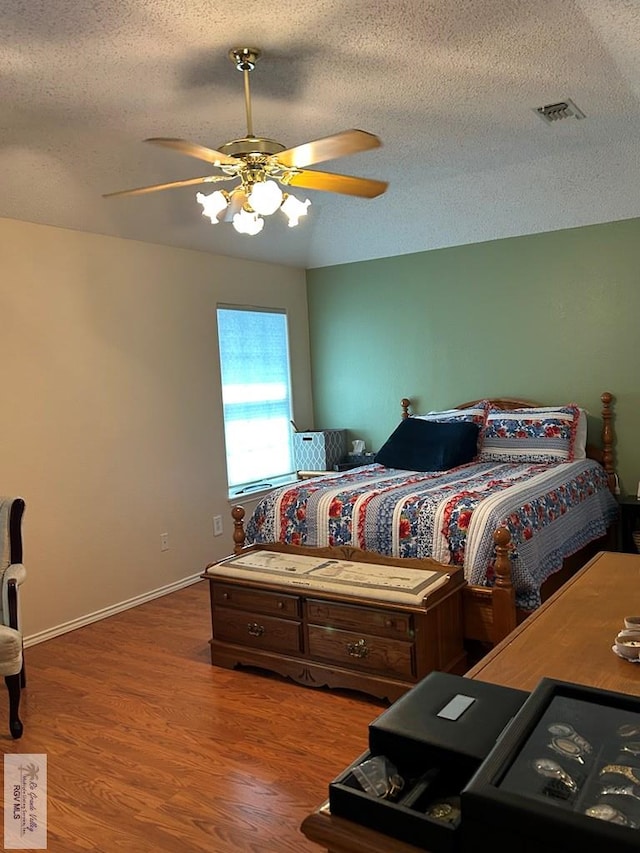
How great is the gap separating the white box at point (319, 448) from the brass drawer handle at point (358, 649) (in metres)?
2.61

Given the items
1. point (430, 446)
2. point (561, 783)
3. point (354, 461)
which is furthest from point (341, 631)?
point (354, 461)

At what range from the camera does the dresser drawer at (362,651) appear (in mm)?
2891

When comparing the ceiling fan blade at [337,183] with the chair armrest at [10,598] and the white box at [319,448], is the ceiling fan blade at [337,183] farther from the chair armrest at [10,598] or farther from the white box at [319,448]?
the white box at [319,448]

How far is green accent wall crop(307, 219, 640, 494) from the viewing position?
15.1 feet

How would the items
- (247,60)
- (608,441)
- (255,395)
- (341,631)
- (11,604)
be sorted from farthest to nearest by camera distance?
(255,395)
(608,441)
(341,631)
(11,604)
(247,60)

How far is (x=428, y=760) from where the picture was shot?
0.94 meters

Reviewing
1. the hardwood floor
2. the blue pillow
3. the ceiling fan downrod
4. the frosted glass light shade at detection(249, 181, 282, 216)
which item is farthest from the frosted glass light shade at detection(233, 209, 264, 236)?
the blue pillow

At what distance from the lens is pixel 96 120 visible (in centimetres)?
311

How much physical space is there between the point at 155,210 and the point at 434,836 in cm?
402

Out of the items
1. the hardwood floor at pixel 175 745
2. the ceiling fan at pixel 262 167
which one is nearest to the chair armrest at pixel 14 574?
the hardwood floor at pixel 175 745

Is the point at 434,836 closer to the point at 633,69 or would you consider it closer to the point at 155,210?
the point at 633,69

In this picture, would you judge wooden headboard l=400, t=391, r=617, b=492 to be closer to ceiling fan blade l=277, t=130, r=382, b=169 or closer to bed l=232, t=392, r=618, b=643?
bed l=232, t=392, r=618, b=643

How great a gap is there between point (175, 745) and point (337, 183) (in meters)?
2.25

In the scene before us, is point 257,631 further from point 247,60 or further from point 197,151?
point 247,60
